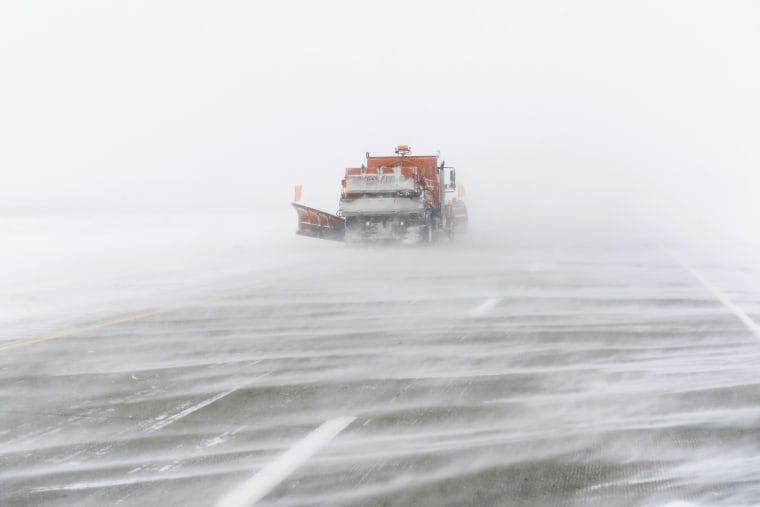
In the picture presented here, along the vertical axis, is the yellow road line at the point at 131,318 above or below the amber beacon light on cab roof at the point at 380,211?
below

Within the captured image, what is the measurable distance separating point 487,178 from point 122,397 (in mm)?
80537

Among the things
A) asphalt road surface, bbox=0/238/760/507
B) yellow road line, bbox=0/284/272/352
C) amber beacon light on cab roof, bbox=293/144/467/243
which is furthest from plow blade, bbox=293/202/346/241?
asphalt road surface, bbox=0/238/760/507

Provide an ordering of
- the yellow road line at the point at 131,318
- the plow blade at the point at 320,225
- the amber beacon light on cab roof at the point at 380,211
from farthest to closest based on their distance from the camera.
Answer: the plow blade at the point at 320,225 → the amber beacon light on cab roof at the point at 380,211 → the yellow road line at the point at 131,318

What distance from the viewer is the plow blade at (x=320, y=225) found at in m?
28.3

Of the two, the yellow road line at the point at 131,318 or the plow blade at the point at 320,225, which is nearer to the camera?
the yellow road line at the point at 131,318

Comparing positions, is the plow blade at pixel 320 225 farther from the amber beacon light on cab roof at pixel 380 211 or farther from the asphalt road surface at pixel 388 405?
the asphalt road surface at pixel 388 405

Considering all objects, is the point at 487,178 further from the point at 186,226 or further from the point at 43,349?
the point at 43,349

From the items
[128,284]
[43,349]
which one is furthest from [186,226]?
[43,349]

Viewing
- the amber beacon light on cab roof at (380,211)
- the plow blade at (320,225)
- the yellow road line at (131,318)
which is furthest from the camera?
the plow blade at (320,225)

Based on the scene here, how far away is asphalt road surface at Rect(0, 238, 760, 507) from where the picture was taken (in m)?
5.21

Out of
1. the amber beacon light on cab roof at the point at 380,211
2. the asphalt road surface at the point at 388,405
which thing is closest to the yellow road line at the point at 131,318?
the asphalt road surface at the point at 388,405

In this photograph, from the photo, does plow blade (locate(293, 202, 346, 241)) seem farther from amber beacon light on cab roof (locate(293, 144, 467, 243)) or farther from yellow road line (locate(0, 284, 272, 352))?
yellow road line (locate(0, 284, 272, 352))

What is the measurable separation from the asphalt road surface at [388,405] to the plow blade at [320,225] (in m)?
14.2

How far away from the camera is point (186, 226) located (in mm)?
44625
